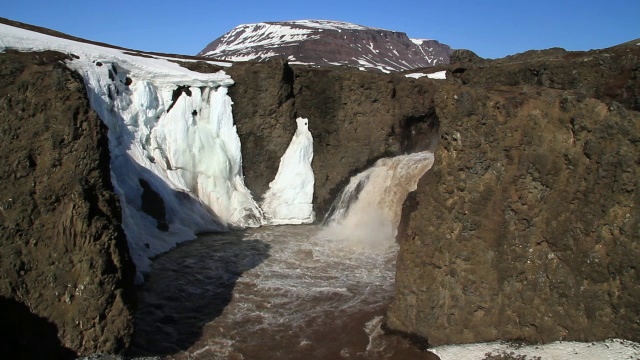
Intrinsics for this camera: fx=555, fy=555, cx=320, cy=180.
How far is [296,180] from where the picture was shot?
83.8 ft

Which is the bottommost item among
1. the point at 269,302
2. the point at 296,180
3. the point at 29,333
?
the point at 269,302

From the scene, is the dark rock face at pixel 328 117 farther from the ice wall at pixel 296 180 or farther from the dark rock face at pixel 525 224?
the dark rock face at pixel 525 224

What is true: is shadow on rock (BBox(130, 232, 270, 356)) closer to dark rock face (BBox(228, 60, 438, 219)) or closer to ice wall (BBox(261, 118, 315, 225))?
ice wall (BBox(261, 118, 315, 225))

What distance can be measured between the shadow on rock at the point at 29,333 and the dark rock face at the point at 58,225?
2 cm

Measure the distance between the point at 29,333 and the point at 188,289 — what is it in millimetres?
6810

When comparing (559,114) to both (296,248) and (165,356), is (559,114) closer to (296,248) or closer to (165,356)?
(165,356)

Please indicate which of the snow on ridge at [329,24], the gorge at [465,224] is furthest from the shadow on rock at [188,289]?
the snow on ridge at [329,24]

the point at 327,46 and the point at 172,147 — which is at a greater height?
the point at 327,46

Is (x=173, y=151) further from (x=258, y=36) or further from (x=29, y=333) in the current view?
(x=258, y=36)

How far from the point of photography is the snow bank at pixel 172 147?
20.6 m

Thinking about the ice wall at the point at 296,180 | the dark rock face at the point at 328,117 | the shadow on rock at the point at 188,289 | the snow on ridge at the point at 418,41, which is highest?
the snow on ridge at the point at 418,41

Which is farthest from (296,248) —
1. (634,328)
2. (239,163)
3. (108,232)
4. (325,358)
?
(634,328)

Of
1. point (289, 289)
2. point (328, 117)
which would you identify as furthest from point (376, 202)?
point (289, 289)

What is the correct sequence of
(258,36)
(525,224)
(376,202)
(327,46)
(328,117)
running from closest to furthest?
(525,224) < (376,202) < (328,117) < (327,46) < (258,36)
